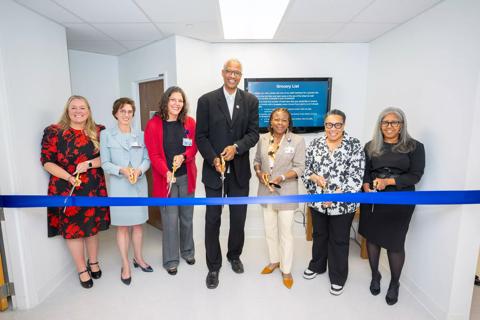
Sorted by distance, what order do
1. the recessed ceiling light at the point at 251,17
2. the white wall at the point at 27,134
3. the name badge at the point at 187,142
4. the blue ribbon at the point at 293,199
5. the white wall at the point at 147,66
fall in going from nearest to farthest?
1. the blue ribbon at the point at 293,199
2. the white wall at the point at 27,134
3. the name badge at the point at 187,142
4. the recessed ceiling light at the point at 251,17
5. the white wall at the point at 147,66

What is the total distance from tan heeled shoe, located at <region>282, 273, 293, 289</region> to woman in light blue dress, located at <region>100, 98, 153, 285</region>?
1.41 m

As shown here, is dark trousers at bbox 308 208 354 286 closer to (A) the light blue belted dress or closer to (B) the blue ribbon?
(B) the blue ribbon

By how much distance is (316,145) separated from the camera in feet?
7.93

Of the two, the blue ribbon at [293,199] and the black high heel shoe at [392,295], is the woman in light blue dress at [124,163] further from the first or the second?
the black high heel shoe at [392,295]

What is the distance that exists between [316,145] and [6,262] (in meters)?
2.67

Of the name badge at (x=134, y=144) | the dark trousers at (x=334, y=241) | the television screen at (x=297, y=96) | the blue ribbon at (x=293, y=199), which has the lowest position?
the dark trousers at (x=334, y=241)

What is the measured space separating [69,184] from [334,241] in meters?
2.32

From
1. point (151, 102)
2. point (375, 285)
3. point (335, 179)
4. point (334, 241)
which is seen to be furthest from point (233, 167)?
point (151, 102)

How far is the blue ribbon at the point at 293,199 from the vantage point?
194cm

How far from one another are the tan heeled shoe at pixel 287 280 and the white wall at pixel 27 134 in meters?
2.08

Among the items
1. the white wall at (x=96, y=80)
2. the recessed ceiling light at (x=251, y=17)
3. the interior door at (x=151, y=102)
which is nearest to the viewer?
the recessed ceiling light at (x=251, y=17)

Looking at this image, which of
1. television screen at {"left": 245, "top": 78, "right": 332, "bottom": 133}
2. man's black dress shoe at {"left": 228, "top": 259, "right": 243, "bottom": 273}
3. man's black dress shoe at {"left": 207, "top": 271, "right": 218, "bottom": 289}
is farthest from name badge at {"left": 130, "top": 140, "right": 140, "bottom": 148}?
television screen at {"left": 245, "top": 78, "right": 332, "bottom": 133}

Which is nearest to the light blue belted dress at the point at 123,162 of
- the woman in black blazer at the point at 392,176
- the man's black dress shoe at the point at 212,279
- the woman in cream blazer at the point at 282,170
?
the man's black dress shoe at the point at 212,279

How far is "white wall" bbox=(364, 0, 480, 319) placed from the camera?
1979mm
